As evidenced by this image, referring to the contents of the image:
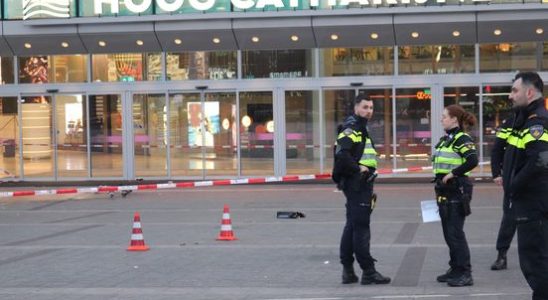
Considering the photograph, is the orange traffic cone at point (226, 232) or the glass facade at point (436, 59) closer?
the orange traffic cone at point (226, 232)

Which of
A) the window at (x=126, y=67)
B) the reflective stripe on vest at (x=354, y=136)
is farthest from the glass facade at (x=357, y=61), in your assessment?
the reflective stripe on vest at (x=354, y=136)

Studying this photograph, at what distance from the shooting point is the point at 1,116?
900 inches

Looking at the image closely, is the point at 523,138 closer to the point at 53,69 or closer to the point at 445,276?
the point at 445,276

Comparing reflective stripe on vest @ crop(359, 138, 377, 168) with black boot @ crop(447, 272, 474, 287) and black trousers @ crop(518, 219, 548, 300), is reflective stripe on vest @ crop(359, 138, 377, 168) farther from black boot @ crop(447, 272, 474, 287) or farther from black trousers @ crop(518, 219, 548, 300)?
black trousers @ crop(518, 219, 548, 300)

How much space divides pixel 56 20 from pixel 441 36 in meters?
9.75

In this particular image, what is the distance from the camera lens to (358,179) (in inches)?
329

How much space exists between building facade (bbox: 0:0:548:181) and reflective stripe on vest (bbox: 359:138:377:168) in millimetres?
12192

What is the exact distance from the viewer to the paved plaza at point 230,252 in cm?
854

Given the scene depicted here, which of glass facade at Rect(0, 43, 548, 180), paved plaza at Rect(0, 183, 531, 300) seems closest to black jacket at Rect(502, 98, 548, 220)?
paved plaza at Rect(0, 183, 531, 300)

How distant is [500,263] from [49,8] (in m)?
15.7

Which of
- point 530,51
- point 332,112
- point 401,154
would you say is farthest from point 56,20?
point 530,51

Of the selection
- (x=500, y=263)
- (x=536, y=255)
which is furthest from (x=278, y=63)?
(x=536, y=255)

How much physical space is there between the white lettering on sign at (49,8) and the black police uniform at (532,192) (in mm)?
17132

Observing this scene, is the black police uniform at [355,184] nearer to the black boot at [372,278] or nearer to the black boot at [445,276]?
the black boot at [372,278]
